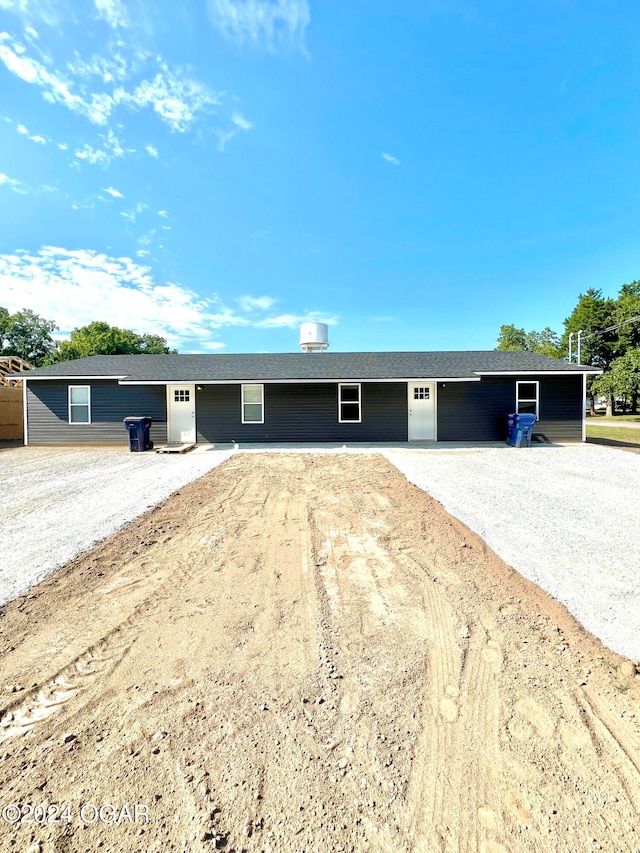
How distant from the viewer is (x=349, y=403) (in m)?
12.5

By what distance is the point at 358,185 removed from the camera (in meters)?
14.1

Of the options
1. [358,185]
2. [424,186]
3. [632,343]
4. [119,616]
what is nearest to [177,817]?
[119,616]

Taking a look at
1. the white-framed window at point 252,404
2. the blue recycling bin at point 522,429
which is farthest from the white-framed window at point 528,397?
the white-framed window at point 252,404

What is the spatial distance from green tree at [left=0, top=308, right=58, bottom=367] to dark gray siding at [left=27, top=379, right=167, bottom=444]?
111ft

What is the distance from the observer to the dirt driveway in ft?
4.14

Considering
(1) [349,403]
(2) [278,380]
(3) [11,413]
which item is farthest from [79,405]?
(1) [349,403]

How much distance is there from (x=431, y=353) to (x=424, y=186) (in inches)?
268

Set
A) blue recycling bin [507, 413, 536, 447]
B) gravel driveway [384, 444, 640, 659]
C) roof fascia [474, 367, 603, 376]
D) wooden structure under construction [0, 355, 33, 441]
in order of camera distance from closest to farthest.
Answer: gravel driveway [384, 444, 640, 659] < blue recycling bin [507, 413, 536, 447] < roof fascia [474, 367, 603, 376] < wooden structure under construction [0, 355, 33, 441]

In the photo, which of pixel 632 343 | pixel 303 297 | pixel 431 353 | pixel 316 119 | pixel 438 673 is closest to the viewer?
pixel 438 673

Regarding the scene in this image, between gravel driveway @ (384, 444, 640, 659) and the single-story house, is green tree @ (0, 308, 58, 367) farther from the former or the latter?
gravel driveway @ (384, 444, 640, 659)

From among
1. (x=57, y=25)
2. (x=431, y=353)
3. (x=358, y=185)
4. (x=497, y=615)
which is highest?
(x=358, y=185)

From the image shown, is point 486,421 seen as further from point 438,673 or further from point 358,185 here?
point 438,673

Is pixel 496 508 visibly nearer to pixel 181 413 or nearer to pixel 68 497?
pixel 68 497

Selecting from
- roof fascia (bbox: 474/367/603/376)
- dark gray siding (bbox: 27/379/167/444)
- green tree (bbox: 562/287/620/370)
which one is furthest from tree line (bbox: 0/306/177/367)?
green tree (bbox: 562/287/620/370)
